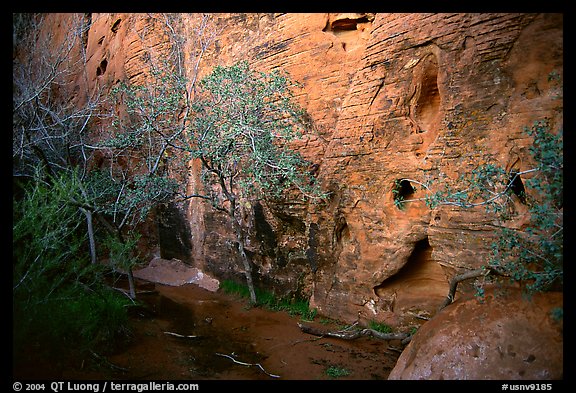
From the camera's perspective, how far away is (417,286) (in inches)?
299

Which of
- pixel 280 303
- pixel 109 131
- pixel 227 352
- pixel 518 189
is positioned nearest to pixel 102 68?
pixel 109 131

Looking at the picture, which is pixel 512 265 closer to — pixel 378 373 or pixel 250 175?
pixel 378 373

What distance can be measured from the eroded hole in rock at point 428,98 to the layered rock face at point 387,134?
0.07ft

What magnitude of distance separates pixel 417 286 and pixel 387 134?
9.54ft

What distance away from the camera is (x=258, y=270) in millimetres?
10078

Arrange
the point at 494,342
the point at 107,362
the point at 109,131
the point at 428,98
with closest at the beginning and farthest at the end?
1. the point at 494,342
2. the point at 107,362
3. the point at 428,98
4. the point at 109,131

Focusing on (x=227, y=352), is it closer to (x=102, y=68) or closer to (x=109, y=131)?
(x=109, y=131)

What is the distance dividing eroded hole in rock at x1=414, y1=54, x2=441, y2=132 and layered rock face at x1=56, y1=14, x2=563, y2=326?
0.02 m

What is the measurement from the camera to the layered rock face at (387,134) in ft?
19.2

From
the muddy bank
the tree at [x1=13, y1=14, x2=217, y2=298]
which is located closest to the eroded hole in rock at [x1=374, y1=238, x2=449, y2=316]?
the muddy bank

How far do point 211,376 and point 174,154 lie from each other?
305 inches

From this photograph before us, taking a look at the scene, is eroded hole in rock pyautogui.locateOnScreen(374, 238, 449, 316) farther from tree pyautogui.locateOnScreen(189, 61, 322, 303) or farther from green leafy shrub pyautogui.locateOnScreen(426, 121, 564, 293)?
tree pyautogui.locateOnScreen(189, 61, 322, 303)

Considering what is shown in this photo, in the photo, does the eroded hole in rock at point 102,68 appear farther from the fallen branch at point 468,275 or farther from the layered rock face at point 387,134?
the fallen branch at point 468,275
